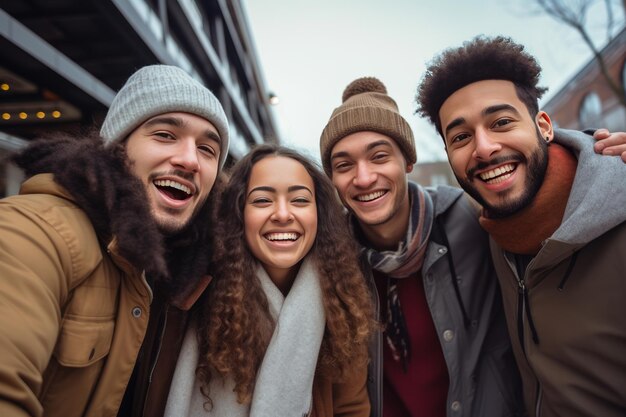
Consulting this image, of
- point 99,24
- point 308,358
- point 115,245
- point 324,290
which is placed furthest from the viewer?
point 99,24

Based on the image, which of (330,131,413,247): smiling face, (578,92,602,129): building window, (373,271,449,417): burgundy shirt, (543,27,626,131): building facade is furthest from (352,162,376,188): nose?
(578,92,602,129): building window

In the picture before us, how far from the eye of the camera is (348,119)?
107 inches

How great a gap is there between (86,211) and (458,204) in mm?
2506

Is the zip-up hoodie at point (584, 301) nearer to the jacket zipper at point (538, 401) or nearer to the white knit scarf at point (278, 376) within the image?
the jacket zipper at point (538, 401)

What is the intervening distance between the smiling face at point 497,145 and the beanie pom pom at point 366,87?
2.92ft

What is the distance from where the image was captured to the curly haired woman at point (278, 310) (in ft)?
6.63

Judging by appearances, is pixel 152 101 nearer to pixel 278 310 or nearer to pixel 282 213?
pixel 282 213

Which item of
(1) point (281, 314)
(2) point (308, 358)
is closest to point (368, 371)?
(2) point (308, 358)

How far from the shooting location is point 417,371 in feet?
8.11

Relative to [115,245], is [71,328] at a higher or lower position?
lower

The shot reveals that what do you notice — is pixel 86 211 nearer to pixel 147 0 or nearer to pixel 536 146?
pixel 536 146

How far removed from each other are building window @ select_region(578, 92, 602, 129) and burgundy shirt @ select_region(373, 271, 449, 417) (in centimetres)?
2627

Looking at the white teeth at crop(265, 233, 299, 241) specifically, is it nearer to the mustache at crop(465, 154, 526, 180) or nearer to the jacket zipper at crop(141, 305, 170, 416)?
the jacket zipper at crop(141, 305, 170, 416)

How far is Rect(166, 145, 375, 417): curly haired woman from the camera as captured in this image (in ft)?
6.63
